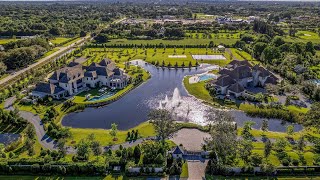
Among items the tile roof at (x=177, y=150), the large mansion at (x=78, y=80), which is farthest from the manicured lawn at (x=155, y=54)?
the tile roof at (x=177, y=150)

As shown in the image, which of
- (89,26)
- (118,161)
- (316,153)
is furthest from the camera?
(89,26)

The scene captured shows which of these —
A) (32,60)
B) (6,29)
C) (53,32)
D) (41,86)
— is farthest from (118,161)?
(6,29)

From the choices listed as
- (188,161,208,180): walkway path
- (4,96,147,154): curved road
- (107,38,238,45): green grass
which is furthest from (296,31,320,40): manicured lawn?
(4,96,147,154): curved road

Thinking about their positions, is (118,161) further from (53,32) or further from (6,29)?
(6,29)

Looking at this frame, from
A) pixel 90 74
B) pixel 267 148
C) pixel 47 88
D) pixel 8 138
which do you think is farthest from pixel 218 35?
pixel 8 138

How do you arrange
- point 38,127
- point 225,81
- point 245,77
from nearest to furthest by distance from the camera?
1. point 38,127
2. point 225,81
3. point 245,77

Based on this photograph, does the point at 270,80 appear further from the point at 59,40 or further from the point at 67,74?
the point at 59,40

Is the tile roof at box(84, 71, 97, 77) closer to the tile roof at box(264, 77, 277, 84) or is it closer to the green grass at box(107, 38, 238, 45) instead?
the tile roof at box(264, 77, 277, 84)

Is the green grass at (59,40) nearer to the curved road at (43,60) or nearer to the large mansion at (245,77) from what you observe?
the curved road at (43,60)
